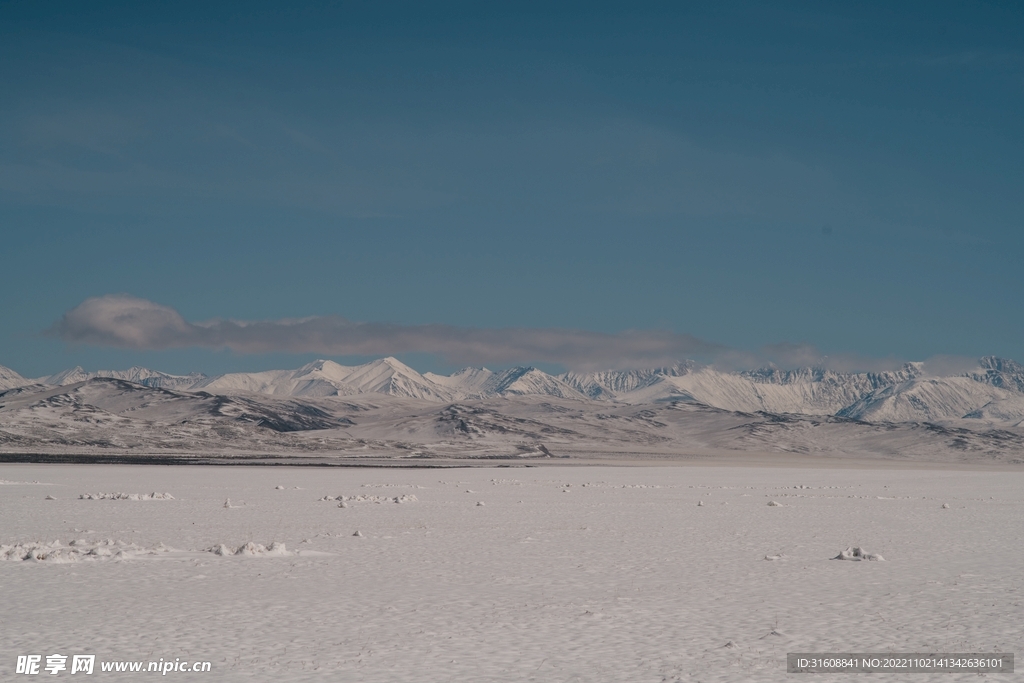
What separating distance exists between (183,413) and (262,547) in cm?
17663

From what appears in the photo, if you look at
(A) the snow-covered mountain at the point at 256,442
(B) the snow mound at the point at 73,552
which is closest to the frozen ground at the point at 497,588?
(B) the snow mound at the point at 73,552

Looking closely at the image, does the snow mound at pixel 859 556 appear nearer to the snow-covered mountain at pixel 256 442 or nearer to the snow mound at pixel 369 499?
the snow mound at pixel 369 499

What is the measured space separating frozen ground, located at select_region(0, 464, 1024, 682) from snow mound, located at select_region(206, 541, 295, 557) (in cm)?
10

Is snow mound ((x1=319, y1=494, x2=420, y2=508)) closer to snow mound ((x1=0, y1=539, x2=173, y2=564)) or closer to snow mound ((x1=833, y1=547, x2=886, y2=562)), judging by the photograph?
snow mound ((x1=0, y1=539, x2=173, y2=564))

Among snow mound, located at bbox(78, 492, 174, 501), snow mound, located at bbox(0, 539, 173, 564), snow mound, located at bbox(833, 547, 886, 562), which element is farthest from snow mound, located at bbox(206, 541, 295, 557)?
snow mound, located at bbox(78, 492, 174, 501)

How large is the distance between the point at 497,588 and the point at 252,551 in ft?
25.3

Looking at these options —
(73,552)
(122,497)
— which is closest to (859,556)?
(73,552)

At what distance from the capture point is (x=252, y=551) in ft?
80.4

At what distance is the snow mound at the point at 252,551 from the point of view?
2439 cm

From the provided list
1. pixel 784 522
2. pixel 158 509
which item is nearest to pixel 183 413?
pixel 158 509

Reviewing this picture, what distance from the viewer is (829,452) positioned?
650 ft

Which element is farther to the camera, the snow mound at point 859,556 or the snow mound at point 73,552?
the snow mound at point 859,556

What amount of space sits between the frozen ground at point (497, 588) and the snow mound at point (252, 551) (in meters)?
0.10

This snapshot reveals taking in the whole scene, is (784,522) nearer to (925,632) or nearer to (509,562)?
(509,562)
